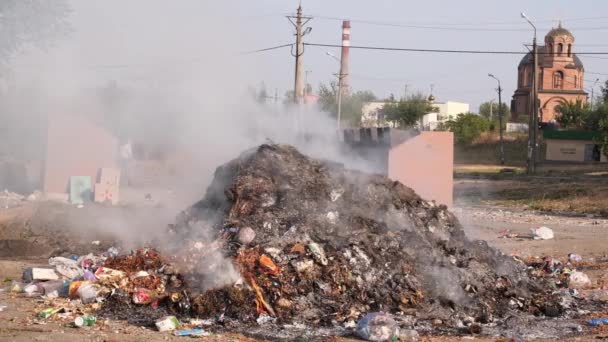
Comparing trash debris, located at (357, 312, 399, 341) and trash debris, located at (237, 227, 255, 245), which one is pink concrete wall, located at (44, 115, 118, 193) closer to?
trash debris, located at (237, 227, 255, 245)

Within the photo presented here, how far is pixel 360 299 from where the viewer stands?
876 cm

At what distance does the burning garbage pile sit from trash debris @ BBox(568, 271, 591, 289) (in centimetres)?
61

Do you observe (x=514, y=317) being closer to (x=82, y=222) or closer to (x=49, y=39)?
(x=82, y=222)

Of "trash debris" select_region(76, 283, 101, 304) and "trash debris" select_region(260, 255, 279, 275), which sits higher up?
"trash debris" select_region(260, 255, 279, 275)

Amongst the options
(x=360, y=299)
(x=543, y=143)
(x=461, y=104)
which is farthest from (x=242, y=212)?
(x=461, y=104)

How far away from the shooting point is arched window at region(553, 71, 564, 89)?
6184 cm

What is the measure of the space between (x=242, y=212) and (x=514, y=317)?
3.44m

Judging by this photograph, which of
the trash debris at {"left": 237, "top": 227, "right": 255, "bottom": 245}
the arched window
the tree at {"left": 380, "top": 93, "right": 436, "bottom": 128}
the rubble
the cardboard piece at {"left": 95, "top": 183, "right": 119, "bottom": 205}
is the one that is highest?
the arched window

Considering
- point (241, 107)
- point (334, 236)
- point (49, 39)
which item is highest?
point (49, 39)

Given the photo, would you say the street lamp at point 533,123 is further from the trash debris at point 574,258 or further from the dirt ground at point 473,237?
the trash debris at point 574,258

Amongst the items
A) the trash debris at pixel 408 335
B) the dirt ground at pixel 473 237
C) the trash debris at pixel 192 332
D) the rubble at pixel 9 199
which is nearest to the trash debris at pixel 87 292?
the dirt ground at pixel 473 237

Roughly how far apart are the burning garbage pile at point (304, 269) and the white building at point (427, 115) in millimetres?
31939

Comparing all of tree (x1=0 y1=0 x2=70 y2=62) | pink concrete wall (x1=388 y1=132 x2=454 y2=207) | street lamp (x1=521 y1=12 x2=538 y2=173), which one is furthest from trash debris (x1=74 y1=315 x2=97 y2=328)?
street lamp (x1=521 y1=12 x2=538 y2=173)

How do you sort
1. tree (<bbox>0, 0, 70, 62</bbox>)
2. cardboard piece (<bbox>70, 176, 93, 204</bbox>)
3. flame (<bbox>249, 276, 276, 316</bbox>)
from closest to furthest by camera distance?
flame (<bbox>249, 276, 276, 316</bbox>)
cardboard piece (<bbox>70, 176, 93, 204</bbox>)
tree (<bbox>0, 0, 70, 62</bbox>)
